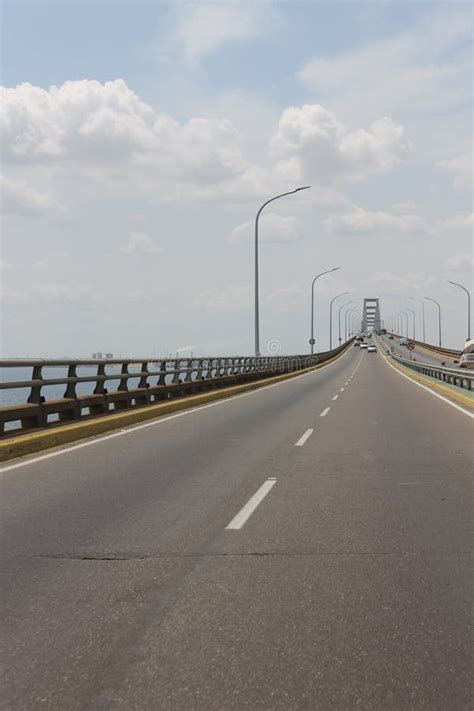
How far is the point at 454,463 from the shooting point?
10.3 meters

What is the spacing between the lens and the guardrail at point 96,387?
11.9 metres

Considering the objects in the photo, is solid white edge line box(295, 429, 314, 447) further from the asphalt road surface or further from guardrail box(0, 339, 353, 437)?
guardrail box(0, 339, 353, 437)

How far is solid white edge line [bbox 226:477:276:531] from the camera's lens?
6.72 metres

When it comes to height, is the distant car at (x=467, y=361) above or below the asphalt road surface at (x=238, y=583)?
below

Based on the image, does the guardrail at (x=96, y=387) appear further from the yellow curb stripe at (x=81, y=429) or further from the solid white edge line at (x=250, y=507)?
the solid white edge line at (x=250, y=507)

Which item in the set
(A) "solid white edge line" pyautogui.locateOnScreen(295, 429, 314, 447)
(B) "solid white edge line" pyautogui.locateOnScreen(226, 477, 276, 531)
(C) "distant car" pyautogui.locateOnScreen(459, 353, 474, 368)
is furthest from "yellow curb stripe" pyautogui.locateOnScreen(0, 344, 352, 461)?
(C) "distant car" pyautogui.locateOnScreen(459, 353, 474, 368)

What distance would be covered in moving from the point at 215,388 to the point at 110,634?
23639mm

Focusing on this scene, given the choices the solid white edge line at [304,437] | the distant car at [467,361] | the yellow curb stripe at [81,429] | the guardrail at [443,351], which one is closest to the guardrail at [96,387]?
the yellow curb stripe at [81,429]

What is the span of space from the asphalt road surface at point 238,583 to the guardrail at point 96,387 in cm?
170

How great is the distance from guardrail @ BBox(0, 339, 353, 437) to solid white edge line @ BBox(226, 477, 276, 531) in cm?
452

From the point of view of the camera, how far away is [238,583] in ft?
16.4

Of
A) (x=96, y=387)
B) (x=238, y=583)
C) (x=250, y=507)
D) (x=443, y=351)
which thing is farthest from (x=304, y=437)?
(x=443, y=351)

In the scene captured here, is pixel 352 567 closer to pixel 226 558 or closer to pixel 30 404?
pixel 226 558

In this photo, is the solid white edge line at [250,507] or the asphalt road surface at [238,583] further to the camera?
the solid white edge line at [250,507]
